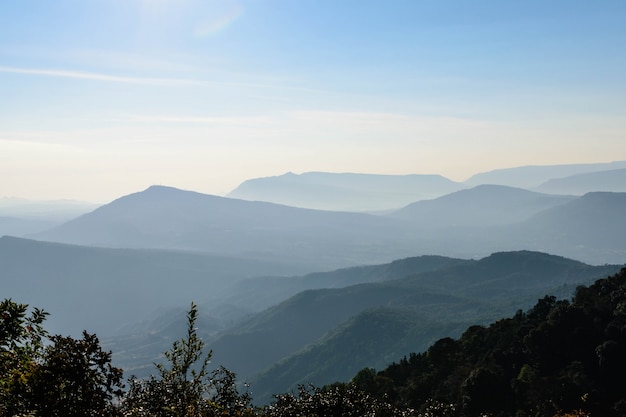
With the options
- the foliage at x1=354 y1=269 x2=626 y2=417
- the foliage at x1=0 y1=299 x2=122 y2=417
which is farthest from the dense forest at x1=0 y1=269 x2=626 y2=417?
the foliage at x1=354 y1=269 x2=626 y2=417

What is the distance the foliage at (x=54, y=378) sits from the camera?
21.5 meters

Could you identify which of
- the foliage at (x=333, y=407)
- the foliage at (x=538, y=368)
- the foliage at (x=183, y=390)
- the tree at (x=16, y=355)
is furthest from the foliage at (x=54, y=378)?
the foliage at (x=538, y=368)

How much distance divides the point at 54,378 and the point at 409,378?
89919mm

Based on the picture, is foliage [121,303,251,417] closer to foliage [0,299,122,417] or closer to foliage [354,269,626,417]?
foliage [0,299,122,417]

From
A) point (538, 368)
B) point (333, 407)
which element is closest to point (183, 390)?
point (333, 407)

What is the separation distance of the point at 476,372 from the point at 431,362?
30.6m

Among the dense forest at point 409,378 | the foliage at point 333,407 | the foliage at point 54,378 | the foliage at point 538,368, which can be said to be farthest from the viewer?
the foliage at point 538,368

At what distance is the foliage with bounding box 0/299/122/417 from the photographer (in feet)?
70.7

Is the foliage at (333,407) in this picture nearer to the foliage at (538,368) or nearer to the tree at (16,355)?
the tree at (16,355)

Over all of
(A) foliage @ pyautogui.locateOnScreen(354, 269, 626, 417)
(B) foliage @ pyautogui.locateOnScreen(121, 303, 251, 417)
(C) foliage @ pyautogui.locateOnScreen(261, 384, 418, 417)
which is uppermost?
(B) foliage @ pyautogui.locateOnScreen(121, 303, 251, 417)

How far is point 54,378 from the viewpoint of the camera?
71.2 ft

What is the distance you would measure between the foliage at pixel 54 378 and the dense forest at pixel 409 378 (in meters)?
0.04

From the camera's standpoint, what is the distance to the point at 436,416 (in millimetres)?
29203

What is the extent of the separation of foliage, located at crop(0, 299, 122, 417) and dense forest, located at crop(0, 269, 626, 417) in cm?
4
